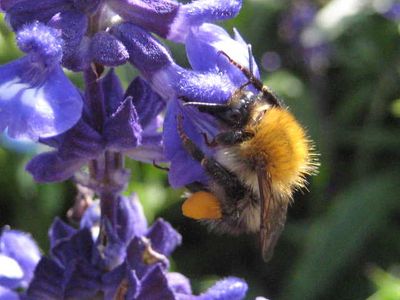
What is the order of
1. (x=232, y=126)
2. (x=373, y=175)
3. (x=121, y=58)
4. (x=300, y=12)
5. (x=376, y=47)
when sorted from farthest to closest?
1. (x=300, y=12)
2. (x=376, y=47)
3. (x=373, y=175)
4. (x=232, y=126)
5. (x=121, y=58)

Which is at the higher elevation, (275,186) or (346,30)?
(275,186)

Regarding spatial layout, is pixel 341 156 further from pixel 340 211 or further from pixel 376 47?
pixel 340 211

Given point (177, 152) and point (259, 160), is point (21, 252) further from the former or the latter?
point (259, 160)

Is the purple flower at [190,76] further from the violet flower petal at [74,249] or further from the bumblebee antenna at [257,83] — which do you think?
the violet flower petal at [74,249]

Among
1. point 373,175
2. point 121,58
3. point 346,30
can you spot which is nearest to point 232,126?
point 121,58

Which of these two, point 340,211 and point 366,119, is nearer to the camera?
point 340,211

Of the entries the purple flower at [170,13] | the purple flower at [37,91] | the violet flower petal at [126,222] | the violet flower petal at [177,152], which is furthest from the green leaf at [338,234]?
the purple flower at [37,91]

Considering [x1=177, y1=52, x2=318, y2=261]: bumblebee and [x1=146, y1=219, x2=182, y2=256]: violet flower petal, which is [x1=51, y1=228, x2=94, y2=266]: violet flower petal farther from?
[x1=177, y1=52, x2=318, y2=261]: bumblebee
